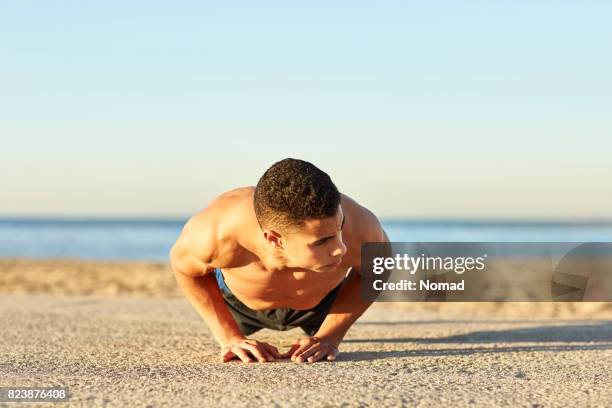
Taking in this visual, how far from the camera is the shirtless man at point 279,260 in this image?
123 inches

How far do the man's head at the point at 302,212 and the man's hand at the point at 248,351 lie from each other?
510 millimetres

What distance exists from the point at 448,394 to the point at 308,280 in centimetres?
118

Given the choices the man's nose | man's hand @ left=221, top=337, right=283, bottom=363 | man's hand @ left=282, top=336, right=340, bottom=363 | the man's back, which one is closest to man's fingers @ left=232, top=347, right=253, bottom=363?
man's hand @ left=221, top=337, right=283, bottom=363

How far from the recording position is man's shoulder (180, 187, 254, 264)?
11.7ft

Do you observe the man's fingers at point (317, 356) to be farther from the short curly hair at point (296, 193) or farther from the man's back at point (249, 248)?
the short curly hair at point (296, 193)

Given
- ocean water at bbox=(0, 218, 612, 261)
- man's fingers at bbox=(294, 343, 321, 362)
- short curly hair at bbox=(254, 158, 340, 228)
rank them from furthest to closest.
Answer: ocean water at bbox=(0, 218, 612, 261), man's fingers at bbox=(294, 343, 321, 362), short curly hair at bbox=(254, 158, 340, 228)

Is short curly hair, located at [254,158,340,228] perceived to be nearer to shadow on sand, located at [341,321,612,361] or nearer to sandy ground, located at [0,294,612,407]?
sandy ground, located at [0,294,612,407]

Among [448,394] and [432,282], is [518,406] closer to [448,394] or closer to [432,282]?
[448,394]

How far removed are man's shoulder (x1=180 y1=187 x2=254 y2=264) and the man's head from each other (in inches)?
9.5

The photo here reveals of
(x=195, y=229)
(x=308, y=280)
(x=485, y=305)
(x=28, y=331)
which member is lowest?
(x=485, y=305)

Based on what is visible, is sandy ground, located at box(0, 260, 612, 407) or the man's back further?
the man's back

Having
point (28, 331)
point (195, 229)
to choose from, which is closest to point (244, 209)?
point (195, 229)

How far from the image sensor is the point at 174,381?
3064mm

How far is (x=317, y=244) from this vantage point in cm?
321
